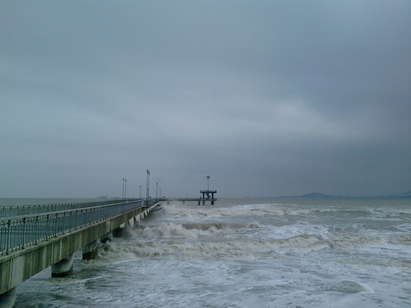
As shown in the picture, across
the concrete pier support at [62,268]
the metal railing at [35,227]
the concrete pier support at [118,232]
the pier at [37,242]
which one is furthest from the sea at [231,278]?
the concrete pier support at [118,232]

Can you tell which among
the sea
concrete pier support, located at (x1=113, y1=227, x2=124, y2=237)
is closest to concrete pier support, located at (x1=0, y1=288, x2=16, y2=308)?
the sea

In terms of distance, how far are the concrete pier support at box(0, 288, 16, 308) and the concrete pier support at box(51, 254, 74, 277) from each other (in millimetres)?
4341

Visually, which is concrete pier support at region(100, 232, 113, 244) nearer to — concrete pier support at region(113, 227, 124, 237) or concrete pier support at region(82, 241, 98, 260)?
concrete pier support at region(113, 227, 124, 237)

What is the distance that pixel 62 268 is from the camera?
14258 mm

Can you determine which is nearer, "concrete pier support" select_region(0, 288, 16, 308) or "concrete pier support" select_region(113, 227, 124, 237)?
"concrete pier support" select_region(0, 288, 16, 308)

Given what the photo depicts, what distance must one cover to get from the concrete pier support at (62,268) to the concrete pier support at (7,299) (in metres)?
4.34

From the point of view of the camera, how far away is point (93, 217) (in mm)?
19547

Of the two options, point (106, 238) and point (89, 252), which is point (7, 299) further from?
point (106, 238)

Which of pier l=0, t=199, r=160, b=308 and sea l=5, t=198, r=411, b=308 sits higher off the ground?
pier l=0, t=199, r=160, b=308

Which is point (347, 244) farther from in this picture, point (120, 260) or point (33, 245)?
point (33, 245)

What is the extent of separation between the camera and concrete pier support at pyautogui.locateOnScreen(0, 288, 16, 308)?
948cm

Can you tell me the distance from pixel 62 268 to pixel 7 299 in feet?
15.5

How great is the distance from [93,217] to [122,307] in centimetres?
987

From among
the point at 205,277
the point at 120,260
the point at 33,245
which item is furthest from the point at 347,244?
the point at 33,245
